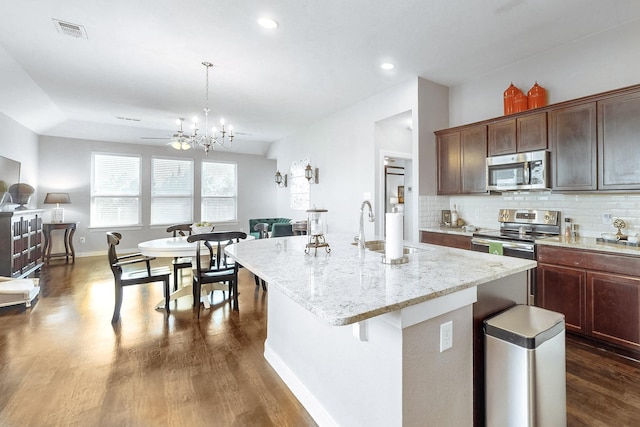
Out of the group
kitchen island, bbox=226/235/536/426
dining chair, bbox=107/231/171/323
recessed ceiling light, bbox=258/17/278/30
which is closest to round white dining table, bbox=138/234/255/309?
dining chair, bbox=107/231/171/323

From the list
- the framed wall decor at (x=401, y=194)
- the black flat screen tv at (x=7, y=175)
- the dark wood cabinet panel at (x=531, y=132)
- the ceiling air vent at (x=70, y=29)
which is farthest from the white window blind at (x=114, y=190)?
the dark wood cabinet panel at (x=531, y=132)

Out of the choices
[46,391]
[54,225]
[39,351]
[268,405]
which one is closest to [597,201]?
[268,405]

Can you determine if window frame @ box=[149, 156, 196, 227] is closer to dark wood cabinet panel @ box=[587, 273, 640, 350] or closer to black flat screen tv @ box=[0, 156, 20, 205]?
black flat screen tv @ box=[0, 156, 20, 205]

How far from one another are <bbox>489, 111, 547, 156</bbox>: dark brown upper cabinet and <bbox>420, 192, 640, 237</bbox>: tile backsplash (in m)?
0.57

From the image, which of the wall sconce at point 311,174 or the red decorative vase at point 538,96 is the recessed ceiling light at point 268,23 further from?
the wall sconce at point 311,174

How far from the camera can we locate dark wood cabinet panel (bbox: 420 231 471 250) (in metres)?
3.52

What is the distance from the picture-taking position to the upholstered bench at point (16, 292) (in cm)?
330

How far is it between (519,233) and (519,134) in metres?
1.11

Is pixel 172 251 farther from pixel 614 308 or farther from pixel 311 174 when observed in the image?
pixel 614 308

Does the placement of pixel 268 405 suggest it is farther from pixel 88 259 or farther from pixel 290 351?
pixel 88 259

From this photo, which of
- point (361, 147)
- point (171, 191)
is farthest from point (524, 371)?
point (171, 191)

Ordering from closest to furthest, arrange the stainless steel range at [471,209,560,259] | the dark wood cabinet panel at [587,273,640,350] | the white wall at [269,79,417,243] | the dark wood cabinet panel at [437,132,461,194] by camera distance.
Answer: the dark wood cabinet panel at [587,273,640,350] < the stainless steel range at [471,209,560,259] < the dark wood cabinet panel at [437,132,461,194] < the white wall at [269,79,417,243]

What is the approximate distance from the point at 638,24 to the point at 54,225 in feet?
29.7

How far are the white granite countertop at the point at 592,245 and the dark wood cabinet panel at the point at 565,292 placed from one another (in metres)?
0.21
